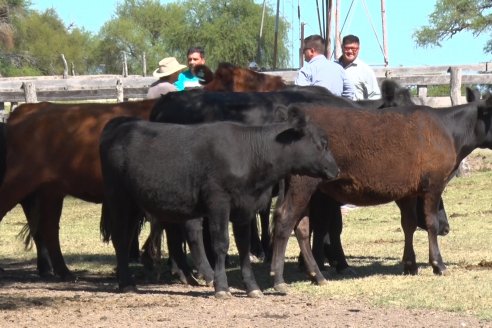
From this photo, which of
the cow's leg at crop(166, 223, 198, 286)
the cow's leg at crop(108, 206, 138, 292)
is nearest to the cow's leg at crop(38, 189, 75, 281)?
the cow's leg at crop(166, 223, 198, 286)

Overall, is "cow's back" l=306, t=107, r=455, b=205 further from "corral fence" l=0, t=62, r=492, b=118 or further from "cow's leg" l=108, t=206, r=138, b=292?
"corral fence" l=0, t=62, r=492, b=118

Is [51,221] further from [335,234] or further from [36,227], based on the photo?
[335,234]

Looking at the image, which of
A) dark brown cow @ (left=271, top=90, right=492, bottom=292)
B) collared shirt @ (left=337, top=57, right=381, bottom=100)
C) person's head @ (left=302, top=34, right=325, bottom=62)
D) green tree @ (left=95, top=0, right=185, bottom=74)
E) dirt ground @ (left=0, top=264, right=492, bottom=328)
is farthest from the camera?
green tree @ (left=95, top=0, right=185, bottom=74)

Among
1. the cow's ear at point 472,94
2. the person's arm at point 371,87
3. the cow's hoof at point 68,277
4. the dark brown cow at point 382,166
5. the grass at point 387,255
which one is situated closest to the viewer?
the grass at point 387,255

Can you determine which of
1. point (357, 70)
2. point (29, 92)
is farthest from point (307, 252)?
point (29, 92)

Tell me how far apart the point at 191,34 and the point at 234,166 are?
6353 centimetres

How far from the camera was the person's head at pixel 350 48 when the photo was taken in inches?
546

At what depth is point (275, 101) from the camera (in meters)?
11.7

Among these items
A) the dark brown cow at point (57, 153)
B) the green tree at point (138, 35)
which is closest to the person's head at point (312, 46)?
the dark brown cow at point (57, 153)

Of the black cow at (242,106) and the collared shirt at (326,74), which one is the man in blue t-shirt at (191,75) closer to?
the collared shirt at (326,74)

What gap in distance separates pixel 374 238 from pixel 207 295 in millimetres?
4842

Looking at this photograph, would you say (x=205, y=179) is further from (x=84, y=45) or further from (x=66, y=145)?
(x=84, y=45)

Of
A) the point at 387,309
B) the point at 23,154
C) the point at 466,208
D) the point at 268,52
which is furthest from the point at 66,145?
the point at 268,52

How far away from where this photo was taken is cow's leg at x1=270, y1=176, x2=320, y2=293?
10773mm
